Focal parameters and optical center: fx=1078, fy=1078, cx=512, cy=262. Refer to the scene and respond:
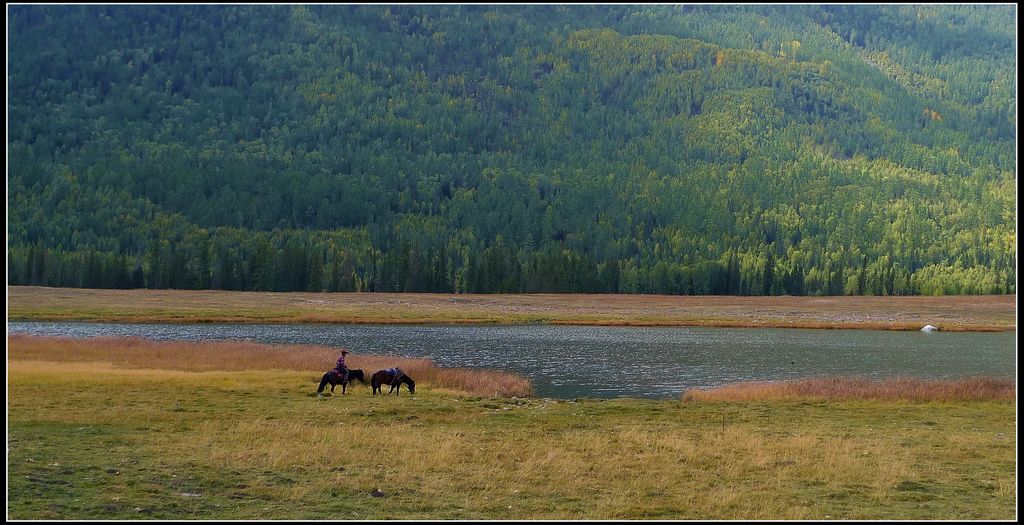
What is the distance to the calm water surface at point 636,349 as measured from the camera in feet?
190

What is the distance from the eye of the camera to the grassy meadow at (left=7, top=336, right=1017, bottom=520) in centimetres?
2258

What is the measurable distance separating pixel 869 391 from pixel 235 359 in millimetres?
32028

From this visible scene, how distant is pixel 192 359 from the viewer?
5628 cm

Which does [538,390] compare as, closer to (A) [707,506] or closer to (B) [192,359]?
(B) [192,359]

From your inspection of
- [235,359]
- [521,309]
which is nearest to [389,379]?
[235,359]

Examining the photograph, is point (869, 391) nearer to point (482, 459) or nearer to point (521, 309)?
point (482, 459)

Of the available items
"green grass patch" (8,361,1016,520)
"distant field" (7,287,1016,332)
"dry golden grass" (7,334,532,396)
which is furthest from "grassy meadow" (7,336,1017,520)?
"distant field" (7,287,1016,332)

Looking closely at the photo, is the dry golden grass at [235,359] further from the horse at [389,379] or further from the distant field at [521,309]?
the distant field at [521,309]

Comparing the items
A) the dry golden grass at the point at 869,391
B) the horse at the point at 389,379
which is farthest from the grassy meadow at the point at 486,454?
the horse at the point at 389,379

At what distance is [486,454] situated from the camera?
1099 inches

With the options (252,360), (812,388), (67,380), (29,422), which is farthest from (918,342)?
(29,422)

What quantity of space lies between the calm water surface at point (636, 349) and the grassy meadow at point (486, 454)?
11223mm

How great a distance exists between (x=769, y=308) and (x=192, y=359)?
114760mm

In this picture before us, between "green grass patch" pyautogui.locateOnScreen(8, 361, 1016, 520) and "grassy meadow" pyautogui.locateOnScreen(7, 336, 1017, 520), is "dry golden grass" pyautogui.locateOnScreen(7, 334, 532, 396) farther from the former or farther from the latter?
"green grass patch" pyautogui.locateOnScreen(8, 361, 1016, 520)
